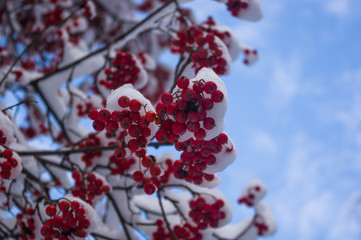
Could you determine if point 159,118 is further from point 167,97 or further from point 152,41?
point 152,41

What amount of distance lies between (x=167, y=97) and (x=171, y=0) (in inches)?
78.7

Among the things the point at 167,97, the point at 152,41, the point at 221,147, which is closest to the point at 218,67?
the point at 221,147

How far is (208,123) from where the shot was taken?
162cm

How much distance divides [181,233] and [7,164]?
1494 millimetres

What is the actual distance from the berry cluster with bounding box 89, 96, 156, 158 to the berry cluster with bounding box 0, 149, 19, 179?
103 centimetres

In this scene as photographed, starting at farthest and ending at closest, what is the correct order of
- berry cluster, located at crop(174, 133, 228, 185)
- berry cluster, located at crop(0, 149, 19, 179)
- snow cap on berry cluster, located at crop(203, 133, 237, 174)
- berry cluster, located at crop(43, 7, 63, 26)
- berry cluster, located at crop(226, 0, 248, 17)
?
berry cluster, located at crop(43, 7, 63, 26)
berry cluster, located at crop(226, 0, 248, 17)
berry cluster, located at crop(0, 149, 19, 179)
snow cap on berry cluster, located at crop(203, 133, 237, 174)
berry cluster, located at crop(174, 133, 228, 185)

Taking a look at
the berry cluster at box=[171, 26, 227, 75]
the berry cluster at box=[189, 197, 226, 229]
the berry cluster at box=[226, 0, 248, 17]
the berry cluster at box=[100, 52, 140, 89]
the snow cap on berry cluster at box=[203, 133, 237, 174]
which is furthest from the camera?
the berry cluster at box=[226, 0, 248, 17]

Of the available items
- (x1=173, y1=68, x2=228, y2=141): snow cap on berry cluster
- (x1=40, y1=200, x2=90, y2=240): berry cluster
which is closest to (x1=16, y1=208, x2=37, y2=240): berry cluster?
(x1=40, y1=200, x2=90, y2=240): berry cluster

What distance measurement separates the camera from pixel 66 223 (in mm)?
Answer: 2146

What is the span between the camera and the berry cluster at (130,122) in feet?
5.29

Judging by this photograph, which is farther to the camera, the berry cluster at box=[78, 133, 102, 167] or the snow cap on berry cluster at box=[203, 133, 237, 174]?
the berry cluster at box=[78, 133, 102, 167]

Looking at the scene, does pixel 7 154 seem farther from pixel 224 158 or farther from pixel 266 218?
pixel 266 218

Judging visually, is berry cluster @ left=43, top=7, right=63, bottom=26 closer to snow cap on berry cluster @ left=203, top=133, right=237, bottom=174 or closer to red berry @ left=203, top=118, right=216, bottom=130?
snow cap on berry cluster @ left=203, top=133, right=237, bottom=174

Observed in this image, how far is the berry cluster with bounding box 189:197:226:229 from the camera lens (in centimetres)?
282
